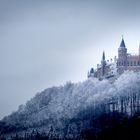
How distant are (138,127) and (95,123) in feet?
89.9

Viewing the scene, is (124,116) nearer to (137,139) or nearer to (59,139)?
(59,139)

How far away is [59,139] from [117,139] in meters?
25.0

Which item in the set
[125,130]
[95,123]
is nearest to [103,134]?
[125,130]

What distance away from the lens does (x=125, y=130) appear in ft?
569

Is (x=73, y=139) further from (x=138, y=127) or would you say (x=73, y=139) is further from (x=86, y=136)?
(x=138, y=127)

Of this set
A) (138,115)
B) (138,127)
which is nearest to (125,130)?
(138,127)

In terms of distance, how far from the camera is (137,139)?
548 feet

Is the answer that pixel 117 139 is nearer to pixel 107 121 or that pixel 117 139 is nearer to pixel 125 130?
pixel 125 130

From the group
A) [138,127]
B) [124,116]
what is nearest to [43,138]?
[124,116]

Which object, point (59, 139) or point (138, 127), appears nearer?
point (138, 127)

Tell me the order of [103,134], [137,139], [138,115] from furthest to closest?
[138,115] → [103,134] → [137,139]

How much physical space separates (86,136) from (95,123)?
49.1 feet

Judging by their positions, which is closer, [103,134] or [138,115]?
[103,134]

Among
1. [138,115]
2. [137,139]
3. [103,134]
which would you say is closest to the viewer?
[137,139]
